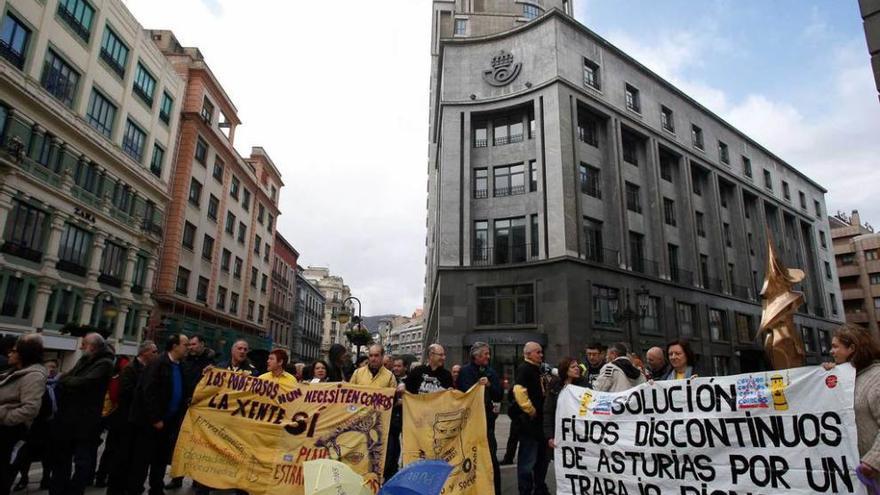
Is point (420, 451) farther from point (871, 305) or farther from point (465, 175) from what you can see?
point (871, 305)

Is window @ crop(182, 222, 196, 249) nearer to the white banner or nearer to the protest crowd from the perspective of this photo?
the protest crowd

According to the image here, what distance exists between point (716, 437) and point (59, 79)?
104 ft

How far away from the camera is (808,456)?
4648mm

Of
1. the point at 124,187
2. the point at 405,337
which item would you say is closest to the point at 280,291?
the point at 124,187

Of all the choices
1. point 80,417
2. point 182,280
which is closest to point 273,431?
point 80,417

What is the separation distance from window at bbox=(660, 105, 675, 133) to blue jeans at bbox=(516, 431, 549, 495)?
3580 centimetres

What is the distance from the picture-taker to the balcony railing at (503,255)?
29156 mm

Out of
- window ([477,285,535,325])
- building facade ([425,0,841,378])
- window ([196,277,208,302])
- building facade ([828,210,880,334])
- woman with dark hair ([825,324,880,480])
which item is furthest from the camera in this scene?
building facade ([828,210,880,334])

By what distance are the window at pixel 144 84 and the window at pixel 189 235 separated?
929 cm

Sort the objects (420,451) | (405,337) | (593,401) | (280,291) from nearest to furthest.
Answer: (593,401) < (420,451) < (280,291) < (405,337)

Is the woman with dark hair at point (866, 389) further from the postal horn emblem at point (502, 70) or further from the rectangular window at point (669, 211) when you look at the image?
the rectangular window at point (669, 211)

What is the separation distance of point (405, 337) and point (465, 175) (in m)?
139

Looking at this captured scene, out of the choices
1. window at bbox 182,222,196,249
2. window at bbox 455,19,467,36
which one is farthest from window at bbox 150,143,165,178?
window at bbox 455,19,467,36

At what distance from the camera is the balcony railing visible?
29156mm
